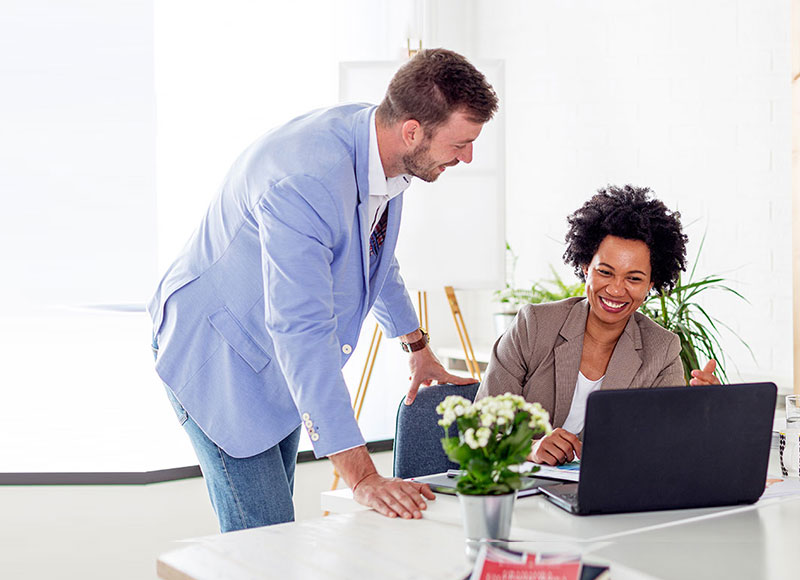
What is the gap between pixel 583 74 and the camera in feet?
14.7

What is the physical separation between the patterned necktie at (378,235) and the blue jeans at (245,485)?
466mm

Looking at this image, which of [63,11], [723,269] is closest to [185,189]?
[63,11]

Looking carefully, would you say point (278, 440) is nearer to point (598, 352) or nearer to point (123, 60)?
point (598, 352)

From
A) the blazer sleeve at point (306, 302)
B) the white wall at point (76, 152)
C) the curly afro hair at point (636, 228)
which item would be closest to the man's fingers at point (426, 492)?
the blazer sleeve at point (306, 302)

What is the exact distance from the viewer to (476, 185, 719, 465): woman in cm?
221

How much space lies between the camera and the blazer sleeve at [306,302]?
5.21 ft

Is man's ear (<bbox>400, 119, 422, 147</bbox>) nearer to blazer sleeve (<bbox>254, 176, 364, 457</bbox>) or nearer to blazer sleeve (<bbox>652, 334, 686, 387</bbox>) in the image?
blazer sleeve (<bbox>254, 176, 364, 457</bbox>)

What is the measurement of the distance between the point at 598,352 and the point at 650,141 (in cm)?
198

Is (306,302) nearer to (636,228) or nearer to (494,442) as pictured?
(494,442)

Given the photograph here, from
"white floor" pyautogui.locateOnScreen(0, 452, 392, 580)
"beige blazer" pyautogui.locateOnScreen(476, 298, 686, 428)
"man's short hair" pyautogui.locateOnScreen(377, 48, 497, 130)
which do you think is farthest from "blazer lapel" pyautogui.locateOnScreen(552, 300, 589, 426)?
"white floor" pyautogui.locateOnScreen(0, 452, 392, 580)

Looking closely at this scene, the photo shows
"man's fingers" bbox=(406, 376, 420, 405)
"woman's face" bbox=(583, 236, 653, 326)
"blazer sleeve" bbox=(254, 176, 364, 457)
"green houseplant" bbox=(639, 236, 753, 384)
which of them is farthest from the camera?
"green houseplant" bbox=(639, 236, 753, 384)

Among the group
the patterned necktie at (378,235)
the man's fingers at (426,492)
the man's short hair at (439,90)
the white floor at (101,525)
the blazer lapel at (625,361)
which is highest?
the man's short hair at (439,90)

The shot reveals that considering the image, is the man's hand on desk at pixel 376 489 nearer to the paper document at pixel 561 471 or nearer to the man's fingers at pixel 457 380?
the paper document at pixel 561 471

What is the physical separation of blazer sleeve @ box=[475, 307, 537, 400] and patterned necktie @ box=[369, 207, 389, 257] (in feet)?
1.36
